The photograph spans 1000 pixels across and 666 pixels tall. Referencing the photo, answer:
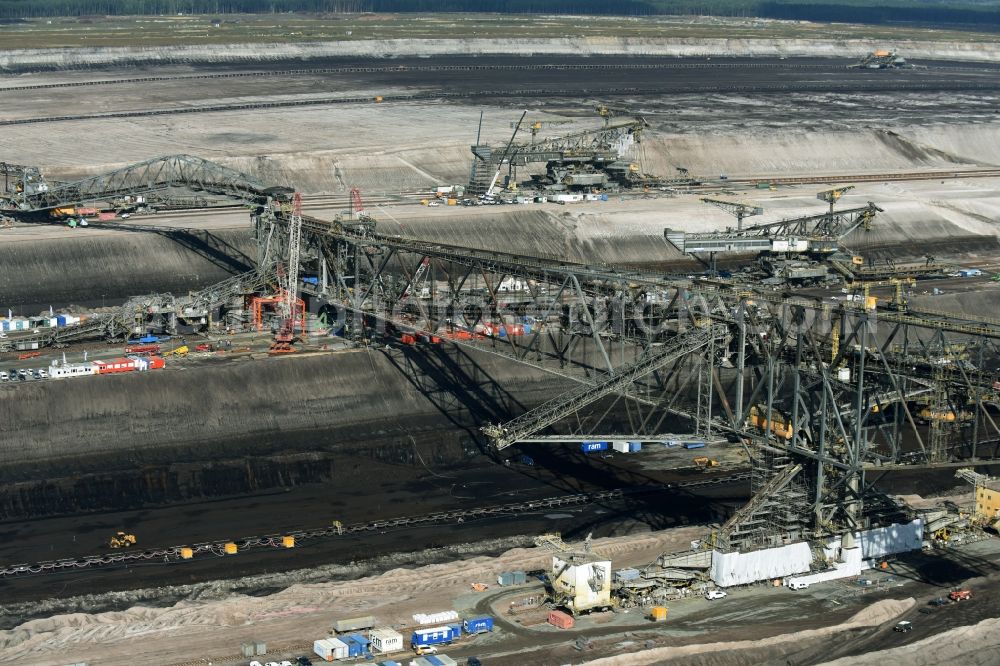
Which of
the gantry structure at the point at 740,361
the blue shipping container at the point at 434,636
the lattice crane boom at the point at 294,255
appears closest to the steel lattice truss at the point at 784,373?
the gantry structure at the point at 740,361

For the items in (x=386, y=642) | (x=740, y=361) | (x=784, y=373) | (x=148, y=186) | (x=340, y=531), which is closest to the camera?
(x=386, y=642)

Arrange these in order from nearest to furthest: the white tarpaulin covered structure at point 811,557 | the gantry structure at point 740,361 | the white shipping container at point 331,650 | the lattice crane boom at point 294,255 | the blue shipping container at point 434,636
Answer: the white shipping container at point 331,650 → the blue shipping container at point 434,636 → the white tarpaulin covered structure at point 811,557 → the gantry structure at point 740,361 → the lattice crane boom at point 294,255

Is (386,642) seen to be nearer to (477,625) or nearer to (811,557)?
(477,625)

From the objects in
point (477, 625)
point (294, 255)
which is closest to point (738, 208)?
point (294, 255)

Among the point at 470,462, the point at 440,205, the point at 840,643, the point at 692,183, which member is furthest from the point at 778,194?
the point at 840,643

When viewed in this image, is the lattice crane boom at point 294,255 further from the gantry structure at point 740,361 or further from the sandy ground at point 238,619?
the sandy ground at point 238,619

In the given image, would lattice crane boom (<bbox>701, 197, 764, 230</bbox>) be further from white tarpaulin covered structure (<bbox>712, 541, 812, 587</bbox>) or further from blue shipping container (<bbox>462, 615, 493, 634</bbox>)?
blue shipping container (<bbox>462, 615, 493, 634</bbox>)

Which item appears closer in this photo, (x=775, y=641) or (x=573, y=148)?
(x=775, y=641)
